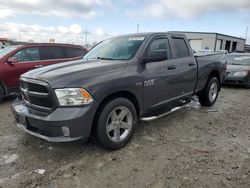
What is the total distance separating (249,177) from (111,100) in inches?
83.0

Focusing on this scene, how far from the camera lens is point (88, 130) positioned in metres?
3.02

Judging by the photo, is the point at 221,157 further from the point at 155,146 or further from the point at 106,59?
the point at 106,59

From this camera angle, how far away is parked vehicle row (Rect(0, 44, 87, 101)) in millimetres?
6258

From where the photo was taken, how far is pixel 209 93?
592 centimetres

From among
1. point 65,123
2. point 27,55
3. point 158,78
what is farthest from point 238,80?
point 65,123

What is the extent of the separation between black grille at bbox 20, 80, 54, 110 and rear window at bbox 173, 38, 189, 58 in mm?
2831

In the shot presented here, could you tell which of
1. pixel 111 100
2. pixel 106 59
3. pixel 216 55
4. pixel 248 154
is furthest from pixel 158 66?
pixel 216 55

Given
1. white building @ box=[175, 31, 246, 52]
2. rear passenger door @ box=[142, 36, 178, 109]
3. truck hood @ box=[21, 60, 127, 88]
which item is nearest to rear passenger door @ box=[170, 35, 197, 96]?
rear passenger door @ box=[142, 36, 178, 109]

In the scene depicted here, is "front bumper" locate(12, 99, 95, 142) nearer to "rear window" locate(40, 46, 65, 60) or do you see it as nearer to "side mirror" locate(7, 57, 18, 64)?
"side mirror" locate(7, 57, 18, 64)

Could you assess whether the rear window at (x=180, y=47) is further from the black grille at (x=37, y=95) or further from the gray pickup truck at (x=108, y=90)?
the black grille at (x=37, y=95)

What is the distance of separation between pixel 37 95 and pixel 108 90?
1.00 meters

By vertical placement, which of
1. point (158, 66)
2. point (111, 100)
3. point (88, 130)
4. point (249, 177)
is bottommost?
point (249, 177)

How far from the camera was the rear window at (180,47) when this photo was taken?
15.3ft

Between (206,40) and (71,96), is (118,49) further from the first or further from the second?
(206,40)
